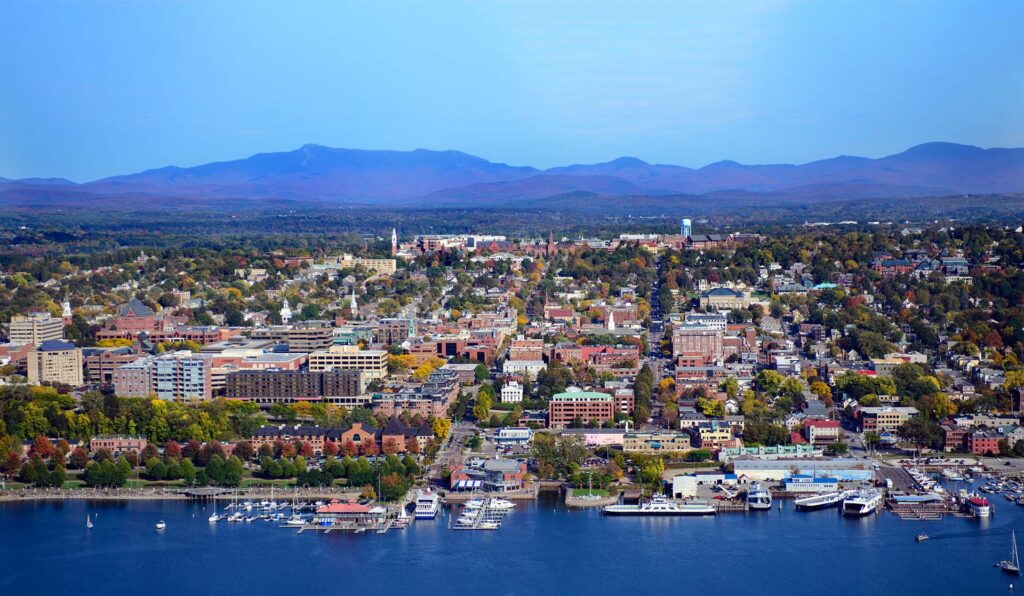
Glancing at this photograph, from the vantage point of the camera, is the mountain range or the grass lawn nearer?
the grass lawn

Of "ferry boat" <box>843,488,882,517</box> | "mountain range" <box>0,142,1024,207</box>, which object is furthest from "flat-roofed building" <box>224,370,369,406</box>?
"mountain range" <box>0,142,1024,207</box>

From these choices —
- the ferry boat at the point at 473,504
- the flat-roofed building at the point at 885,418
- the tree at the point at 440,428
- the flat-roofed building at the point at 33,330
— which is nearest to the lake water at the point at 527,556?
the ferry boat at the point at 473,504

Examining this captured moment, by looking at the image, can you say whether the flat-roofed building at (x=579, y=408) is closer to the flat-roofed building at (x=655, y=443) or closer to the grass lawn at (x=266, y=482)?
the flat-roofed building at (x=655, y=443)

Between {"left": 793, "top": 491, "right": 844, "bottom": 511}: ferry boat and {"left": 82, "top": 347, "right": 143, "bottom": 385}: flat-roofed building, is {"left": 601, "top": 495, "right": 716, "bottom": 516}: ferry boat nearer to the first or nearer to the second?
{"left": 793, "top": 491, "right": 844, "bottom": 511}: ferry boat

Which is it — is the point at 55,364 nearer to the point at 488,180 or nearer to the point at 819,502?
the point at 819,502

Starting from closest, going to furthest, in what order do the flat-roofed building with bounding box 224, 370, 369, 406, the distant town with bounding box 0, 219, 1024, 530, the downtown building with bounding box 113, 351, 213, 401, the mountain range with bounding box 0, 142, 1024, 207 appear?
the distant town with bounding box 0, 219, 1024, 530 < the flat-roofed building with bounding box 224, 370, 369, 406 < the downtown building with bounding box 113, 351, 213, 401 < the mountain range with bounding box 0, 142, 1024, 207

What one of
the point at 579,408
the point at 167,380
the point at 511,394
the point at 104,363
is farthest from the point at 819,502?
the point at 104,363
